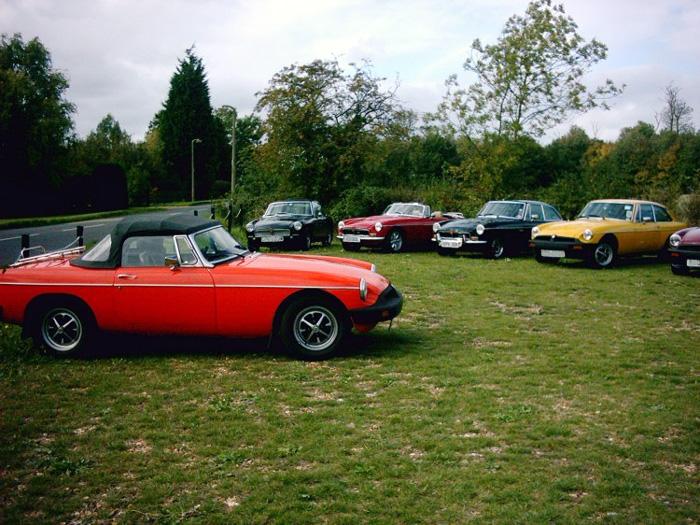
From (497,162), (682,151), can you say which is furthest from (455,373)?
(682,151)

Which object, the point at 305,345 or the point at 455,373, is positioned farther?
the point at 305,345

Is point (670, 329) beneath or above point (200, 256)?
beneath

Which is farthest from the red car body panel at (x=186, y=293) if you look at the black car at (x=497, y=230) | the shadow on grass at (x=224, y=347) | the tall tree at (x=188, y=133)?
the tall tree at (x=188, y=133)

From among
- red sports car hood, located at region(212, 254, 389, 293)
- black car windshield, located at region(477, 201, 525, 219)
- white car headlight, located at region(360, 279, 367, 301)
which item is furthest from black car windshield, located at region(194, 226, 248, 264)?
black car windshield, located at region(477, 201, 525, 219)

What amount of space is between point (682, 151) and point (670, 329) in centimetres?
4570

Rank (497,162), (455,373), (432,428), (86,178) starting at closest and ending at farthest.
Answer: (432,428), (455,373), (497,162), (86,178)

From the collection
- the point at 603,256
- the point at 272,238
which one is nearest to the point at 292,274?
the point at 603,256

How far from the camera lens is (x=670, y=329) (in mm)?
8672

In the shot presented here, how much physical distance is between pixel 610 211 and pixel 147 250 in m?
12.8

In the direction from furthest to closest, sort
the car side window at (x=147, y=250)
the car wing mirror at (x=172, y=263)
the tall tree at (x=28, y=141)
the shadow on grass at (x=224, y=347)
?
the tall tree at (x=28, y=141)
the shadow on grass at (x=224, y=347)
the car side window at (x=147, y=250)
the car wing mirror at (x=172, y=263)

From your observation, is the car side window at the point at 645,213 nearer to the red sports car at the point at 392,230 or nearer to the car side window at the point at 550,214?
the car side window at the point at 550,214

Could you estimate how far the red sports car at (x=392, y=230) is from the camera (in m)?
18.9

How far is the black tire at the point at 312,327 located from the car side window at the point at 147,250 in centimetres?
150

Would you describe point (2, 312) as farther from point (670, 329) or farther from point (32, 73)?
point (32, 73)
